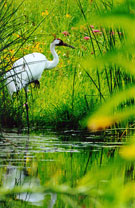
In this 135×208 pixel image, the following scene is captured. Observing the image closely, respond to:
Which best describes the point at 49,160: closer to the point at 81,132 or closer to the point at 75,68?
the point at 75,68

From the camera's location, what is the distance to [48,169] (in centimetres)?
358

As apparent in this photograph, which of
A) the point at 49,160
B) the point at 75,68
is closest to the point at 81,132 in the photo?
the point at 75,68

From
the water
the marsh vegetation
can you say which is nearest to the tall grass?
the marsh vegetation

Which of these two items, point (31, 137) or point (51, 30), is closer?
A: point (31, 137)

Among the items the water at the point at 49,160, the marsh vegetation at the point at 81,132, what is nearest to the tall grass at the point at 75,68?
the marsh vegetation at the point at 81,132

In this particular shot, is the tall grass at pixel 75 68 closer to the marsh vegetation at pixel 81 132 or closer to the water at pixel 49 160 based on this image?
the marsh vegetation at pixel 81 132

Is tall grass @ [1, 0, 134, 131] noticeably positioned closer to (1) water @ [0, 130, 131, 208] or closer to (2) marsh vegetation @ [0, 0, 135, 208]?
(2) marsh vegetation @ [0, 0, 135, 208]

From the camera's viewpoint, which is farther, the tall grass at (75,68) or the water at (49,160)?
the water at (49,160)

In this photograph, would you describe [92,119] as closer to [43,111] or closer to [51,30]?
[43,111]

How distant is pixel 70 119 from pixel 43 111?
0.65 meters

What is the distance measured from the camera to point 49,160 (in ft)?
13.0

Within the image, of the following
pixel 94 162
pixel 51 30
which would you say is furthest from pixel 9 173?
pixel 51 30

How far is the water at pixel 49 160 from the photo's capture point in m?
2.80

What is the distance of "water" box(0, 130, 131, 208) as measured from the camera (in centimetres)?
280
